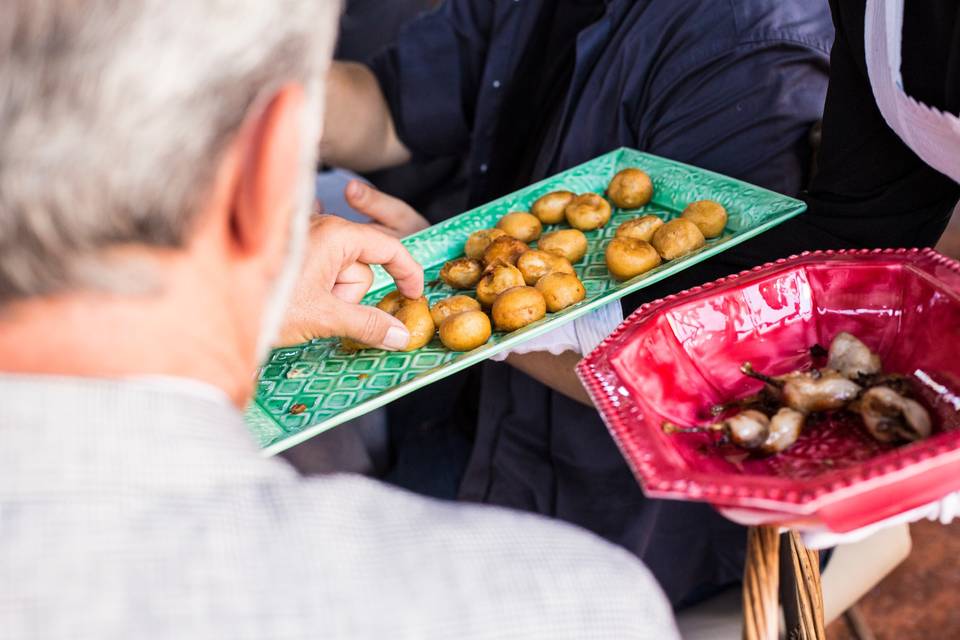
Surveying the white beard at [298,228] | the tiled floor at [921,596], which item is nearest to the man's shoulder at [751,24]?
the white beard at [298,228]

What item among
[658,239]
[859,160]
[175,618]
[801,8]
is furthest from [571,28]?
[175,618]

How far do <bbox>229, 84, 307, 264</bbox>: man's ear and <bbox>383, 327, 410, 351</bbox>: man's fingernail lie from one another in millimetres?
506

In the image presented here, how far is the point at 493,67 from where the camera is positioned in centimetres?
162

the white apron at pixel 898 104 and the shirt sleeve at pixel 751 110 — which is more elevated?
the white apron at pixel 898 104

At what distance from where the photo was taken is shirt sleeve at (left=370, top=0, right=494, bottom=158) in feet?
5.64

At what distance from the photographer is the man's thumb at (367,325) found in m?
0.98

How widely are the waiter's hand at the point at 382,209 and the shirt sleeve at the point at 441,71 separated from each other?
0.31m

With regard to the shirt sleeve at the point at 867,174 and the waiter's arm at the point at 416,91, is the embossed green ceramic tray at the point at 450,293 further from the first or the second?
the waiter's arm at the point at 416,91

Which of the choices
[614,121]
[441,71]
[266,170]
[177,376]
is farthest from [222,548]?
[441,71]

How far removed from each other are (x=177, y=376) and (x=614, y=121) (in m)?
1.13

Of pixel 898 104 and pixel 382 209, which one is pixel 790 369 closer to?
pixel 898 104

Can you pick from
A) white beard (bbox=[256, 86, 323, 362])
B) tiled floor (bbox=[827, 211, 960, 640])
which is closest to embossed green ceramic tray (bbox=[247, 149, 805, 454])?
white beard (bbox=[256, 86, 323, 362])

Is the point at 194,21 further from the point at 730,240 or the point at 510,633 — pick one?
the point at 730,240

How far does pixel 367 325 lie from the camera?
3.24ft
